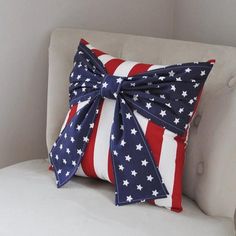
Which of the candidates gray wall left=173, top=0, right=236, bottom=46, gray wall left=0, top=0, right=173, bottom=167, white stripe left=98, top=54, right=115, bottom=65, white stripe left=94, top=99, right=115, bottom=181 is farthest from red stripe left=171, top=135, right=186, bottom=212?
gray wall left=0, top=0, right=173, bottom=167

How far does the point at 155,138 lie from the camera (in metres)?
1.13

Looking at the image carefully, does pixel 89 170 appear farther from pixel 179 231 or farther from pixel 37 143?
pixel 37 143

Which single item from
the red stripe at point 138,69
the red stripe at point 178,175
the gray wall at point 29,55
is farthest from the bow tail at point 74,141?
the gray wall at point 29,55

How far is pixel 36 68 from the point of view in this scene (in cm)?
155

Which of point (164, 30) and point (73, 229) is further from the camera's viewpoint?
point (164, 30)

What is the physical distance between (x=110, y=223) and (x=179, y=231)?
154 millimetres

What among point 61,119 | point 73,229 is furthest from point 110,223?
point 61,119

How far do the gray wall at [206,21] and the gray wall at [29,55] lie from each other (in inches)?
8.3

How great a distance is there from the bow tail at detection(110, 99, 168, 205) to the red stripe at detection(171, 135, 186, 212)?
0.09 ft

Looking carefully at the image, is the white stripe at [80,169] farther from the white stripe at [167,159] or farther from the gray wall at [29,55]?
the gray wall at [29,55]

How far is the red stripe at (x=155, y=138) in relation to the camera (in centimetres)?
112

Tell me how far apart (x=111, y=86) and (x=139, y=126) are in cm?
13

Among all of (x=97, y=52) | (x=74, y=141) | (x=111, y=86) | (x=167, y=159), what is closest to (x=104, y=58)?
(x=97, y=52)

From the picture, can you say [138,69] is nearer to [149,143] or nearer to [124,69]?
[124,69]
